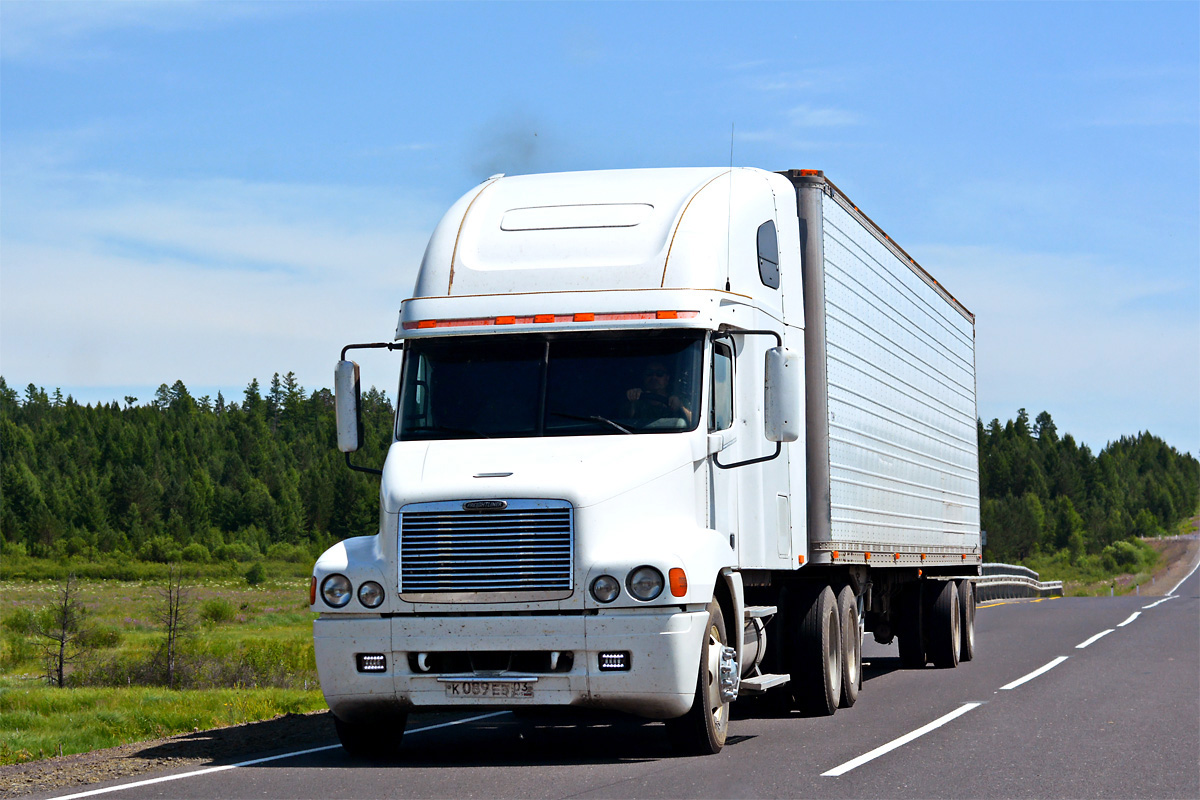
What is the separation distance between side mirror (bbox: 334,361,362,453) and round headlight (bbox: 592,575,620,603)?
2.40 meters

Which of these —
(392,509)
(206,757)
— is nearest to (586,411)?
(392,509)

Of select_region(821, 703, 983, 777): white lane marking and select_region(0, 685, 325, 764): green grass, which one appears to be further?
select_region(0, 685, 325, 764): green grass

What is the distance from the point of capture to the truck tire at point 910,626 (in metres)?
19.8

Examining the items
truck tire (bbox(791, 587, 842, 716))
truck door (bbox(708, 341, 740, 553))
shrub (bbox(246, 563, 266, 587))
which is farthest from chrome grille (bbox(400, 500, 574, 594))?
shrub (bbox(246, 563, 266, 587))

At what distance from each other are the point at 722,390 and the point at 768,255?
76.4 inches

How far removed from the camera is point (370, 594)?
10188 mm

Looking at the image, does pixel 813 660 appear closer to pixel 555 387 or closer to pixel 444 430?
pixel 555 387

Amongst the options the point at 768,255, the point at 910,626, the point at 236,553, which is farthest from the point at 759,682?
the point at 236,553

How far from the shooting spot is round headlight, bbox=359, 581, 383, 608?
1016 centimetres

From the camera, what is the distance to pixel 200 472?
650 ft

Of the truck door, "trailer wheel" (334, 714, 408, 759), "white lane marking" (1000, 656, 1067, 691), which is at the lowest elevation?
"white lane marking" (1000, 656, 1067, 691)

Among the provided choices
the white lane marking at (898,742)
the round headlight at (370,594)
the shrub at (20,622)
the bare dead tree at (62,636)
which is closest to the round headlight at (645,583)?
the white lane marking at (898,742)

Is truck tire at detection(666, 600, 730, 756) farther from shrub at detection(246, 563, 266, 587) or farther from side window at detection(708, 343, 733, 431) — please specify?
shrub at detection(246, 563, 266, 587)

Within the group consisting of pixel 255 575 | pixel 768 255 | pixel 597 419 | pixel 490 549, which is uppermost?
pixel 768 255
